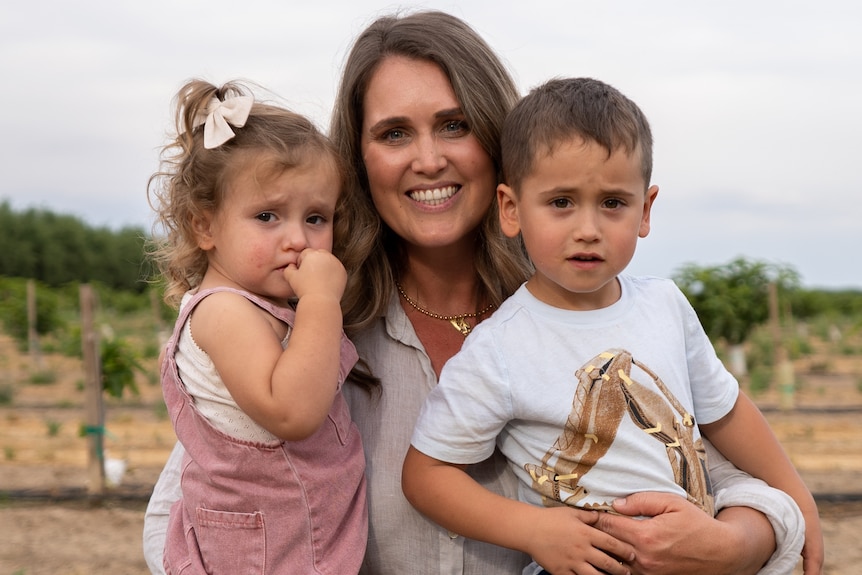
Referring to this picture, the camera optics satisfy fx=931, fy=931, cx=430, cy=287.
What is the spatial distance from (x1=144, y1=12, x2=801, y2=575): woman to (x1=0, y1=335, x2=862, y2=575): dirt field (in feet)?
15.0

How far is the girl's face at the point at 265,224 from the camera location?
209 centimetres

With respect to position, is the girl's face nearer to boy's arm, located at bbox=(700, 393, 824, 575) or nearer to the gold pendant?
the gold pendant

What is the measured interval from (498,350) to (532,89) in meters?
0.69

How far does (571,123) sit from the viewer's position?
209cm

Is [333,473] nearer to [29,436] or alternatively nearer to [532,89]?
[532,89]

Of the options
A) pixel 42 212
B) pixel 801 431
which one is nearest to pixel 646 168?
pixel 801 431

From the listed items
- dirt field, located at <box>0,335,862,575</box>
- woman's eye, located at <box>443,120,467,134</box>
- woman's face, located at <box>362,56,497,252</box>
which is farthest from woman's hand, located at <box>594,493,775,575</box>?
dirt field, located at <box>0,335,862,575</box>

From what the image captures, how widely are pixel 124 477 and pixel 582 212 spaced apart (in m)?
7.25

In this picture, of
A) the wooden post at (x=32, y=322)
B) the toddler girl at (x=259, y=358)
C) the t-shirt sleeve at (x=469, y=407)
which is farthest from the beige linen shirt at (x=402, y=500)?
the wooden post at (x=32, y=322)

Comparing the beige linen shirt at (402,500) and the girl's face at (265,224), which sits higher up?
the girl's face at (265,224)

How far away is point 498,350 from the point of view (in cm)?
213

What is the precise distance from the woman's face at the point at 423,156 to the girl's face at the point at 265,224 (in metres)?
0.36

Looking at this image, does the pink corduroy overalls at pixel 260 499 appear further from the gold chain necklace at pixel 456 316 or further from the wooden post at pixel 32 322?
the wooden post at pixel 32 322

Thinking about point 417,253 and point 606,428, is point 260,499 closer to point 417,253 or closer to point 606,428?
point 606,428
